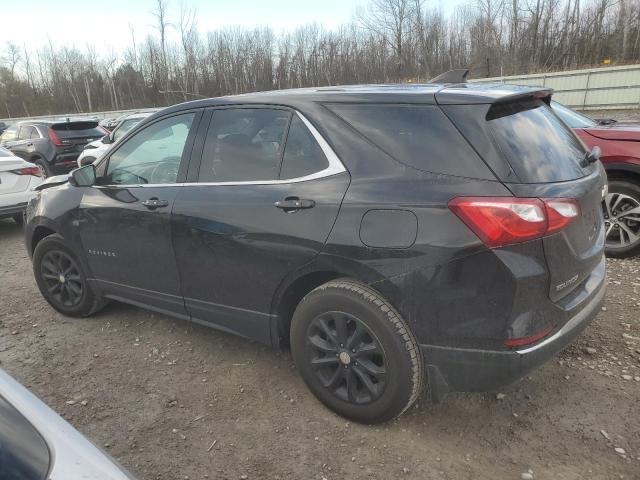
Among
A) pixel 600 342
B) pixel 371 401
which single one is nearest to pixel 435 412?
pixel 371 401

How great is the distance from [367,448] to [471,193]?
1.39m

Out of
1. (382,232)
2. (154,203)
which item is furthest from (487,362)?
(154,203)

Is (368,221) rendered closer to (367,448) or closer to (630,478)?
(367,448)

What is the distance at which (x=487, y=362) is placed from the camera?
2236mm

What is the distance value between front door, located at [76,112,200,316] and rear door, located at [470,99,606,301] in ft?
6.46

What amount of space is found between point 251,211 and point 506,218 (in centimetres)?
137

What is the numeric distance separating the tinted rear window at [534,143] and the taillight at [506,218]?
143mm

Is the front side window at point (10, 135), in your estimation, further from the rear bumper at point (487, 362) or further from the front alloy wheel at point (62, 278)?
the rear bumper at point (487, 362)

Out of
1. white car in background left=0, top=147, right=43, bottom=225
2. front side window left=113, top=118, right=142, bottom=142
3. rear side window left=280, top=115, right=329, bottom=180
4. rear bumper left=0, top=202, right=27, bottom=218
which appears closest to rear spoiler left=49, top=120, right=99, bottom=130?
front side window left=113, top=118, right=142, bottom=142

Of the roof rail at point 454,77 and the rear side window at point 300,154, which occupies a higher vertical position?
the roof rail at point 454,77

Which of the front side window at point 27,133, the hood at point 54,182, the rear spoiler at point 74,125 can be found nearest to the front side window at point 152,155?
the hood at point 54,182

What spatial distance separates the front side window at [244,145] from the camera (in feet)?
9.28

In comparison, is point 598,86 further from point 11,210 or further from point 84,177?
point 84,177

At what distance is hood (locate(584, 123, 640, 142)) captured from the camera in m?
4.66
